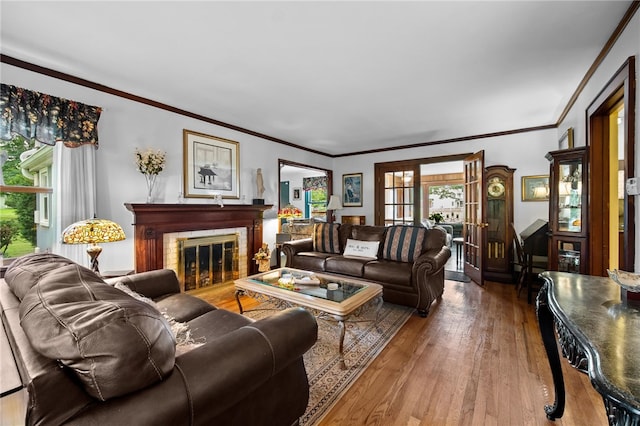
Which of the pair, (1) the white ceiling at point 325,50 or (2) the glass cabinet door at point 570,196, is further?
(2) the glass cabinet door at point 570,196

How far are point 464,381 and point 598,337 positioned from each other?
1.21 metres

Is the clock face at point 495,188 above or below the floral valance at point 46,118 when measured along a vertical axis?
below

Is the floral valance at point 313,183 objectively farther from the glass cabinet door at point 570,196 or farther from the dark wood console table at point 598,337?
the dark wood console table at point 598,337

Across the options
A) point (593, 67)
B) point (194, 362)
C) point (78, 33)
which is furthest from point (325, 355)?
point (593, 67)

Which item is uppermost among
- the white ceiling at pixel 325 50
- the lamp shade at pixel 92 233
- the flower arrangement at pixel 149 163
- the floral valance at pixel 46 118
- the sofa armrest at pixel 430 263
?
the white ceiling at pixel 325 50

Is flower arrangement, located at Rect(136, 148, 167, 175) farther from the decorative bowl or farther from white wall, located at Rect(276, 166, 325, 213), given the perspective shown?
white wall, located at Rect(276, 166, 325, 213)

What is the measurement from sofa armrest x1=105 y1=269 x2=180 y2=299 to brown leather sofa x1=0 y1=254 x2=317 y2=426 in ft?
2.70

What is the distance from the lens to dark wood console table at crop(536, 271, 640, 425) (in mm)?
675

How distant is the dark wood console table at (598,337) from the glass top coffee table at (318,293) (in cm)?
115

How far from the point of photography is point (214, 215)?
3.84 meters

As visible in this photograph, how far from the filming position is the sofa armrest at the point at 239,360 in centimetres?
89

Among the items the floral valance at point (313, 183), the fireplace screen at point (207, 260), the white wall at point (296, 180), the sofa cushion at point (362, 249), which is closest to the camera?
the fireplace screen at point (207, 260)

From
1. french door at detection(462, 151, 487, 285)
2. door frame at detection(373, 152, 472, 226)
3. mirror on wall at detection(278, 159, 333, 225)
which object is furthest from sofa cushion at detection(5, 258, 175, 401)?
mirror on wall at detection(278, 159, 333, 225)

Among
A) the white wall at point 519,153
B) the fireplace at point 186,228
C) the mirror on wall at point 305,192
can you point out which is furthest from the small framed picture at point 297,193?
the fireplace at point 186,228
